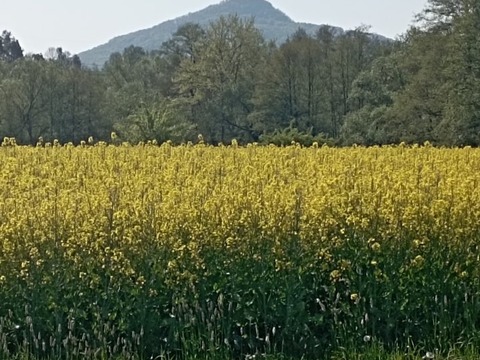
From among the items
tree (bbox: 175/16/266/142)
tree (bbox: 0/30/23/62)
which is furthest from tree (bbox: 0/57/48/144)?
tree (bbox: 0/30/23/62)

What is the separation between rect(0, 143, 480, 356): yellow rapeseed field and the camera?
17.0ft

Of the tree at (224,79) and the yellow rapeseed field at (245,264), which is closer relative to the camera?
the yellow rapeseed field at (245,264)

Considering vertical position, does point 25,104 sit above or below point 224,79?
below

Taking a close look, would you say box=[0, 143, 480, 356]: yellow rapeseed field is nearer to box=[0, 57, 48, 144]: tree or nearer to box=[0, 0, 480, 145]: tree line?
box=[0, 0, 480, 145]: tree line

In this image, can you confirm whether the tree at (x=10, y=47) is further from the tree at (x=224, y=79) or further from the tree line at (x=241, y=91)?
the tree at (x=224, y=79)

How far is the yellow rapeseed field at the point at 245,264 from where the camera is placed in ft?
17.0

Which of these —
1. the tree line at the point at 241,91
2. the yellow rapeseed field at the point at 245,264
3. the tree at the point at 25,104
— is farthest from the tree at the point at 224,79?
the yellow rapeseed field at the point at 245,264

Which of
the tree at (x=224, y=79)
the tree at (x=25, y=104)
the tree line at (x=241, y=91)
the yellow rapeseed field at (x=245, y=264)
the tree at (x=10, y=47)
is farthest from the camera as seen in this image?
the tree at (x=10, y=47)

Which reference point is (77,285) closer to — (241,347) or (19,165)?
(241,347)

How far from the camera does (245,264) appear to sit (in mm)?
5367

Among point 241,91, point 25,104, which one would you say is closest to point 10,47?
point 25,104

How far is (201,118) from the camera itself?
53.2 m

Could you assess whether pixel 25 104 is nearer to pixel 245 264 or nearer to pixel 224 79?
pixel 224 79

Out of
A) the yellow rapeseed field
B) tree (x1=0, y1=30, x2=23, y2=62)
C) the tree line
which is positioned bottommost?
the yellow rapeseed field
